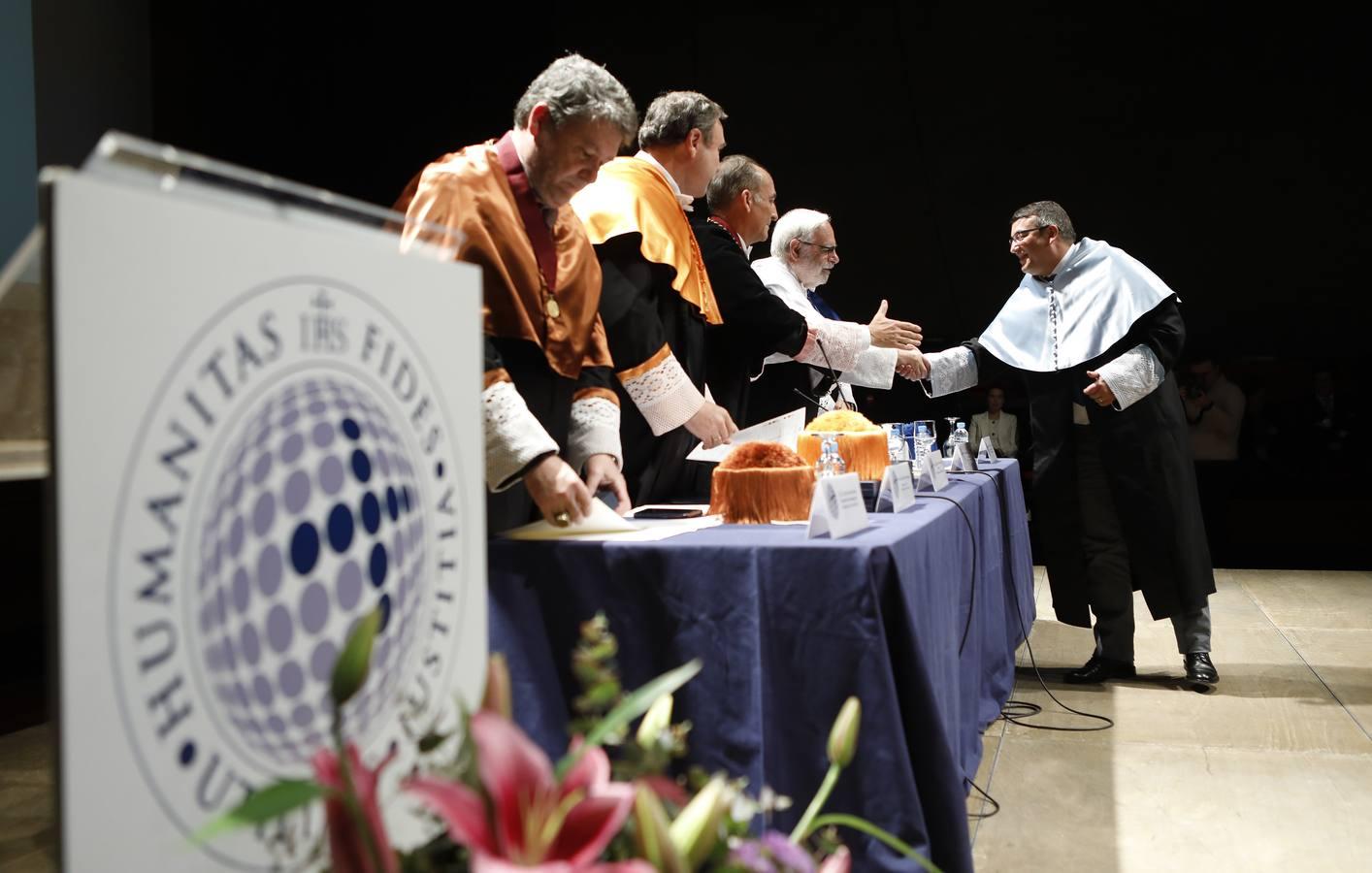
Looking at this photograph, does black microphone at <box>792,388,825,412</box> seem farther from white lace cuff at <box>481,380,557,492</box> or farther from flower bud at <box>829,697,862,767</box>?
flower bud at <box>829,697,862,767</box>

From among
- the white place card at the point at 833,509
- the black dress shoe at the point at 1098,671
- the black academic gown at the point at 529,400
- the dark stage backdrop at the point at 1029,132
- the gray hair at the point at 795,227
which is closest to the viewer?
the white place card at the point at 833,509

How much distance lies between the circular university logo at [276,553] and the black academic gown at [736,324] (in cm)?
219

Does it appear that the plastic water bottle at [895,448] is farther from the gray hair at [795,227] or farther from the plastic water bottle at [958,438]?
the gray hair at [795,227]

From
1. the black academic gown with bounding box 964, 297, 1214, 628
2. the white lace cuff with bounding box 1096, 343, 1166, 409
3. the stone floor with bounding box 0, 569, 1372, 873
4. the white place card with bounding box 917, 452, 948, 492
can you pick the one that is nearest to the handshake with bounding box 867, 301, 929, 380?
the black academic gown with bounding box 964, 297, 1214, 628

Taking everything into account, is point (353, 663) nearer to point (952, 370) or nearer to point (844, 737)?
point (844, 737)

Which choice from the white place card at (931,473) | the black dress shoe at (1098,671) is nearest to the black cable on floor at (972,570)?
the white place card at (931,473)

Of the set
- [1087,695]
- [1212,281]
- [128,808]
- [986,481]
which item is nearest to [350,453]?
[128,808]

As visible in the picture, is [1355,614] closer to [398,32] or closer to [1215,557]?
[1215,557]

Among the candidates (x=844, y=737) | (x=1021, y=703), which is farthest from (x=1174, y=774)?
(x=844, y=737)

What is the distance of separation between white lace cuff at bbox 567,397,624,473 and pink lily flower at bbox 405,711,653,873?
1.41m

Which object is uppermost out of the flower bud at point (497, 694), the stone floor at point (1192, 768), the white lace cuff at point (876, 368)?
the white lace cuff at point (876, 368)

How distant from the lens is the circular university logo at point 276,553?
56 centimetres

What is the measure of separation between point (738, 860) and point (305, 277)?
0.43 m

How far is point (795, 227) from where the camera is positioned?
12.8ft
